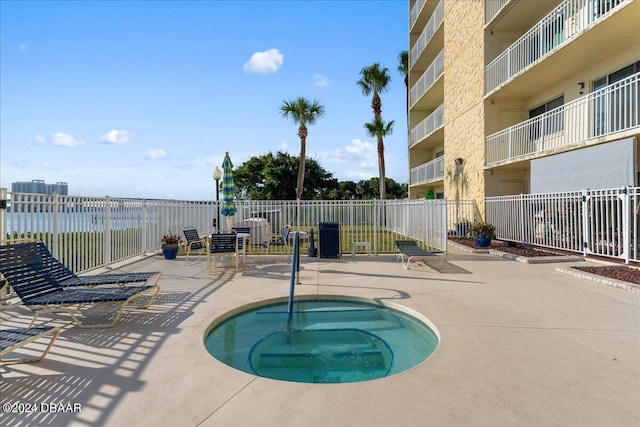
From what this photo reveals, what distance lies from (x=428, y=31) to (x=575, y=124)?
1557 cm

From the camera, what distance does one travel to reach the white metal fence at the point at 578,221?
791 centimetres

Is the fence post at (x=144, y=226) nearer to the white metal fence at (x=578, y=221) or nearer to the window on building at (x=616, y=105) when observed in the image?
the white metal fence at (x=578, y=221)

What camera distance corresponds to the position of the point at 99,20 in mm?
9266

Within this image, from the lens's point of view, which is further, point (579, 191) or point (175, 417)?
point (579, 191)

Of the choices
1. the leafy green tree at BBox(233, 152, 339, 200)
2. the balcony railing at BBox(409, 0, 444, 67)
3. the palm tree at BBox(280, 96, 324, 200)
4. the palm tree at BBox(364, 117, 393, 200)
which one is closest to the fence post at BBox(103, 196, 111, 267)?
the palm tree at BBox(280, 96, 324, 200)

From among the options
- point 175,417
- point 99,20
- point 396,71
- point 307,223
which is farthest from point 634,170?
point 396,71

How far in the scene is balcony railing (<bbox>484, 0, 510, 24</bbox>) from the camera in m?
14.2

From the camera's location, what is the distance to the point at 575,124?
1085 centimetres

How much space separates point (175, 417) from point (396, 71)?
33.2m

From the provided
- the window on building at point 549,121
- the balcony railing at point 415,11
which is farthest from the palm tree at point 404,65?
the window on building at point 549,121

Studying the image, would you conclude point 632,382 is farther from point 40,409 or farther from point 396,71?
point 396,71

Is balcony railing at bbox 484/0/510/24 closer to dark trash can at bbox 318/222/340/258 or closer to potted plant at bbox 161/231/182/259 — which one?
dark trash can at bbox 318/222/340/258

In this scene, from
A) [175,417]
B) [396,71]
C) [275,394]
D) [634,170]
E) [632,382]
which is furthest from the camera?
[396,71]

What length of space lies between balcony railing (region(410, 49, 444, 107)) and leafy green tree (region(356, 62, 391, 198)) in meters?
2.45
